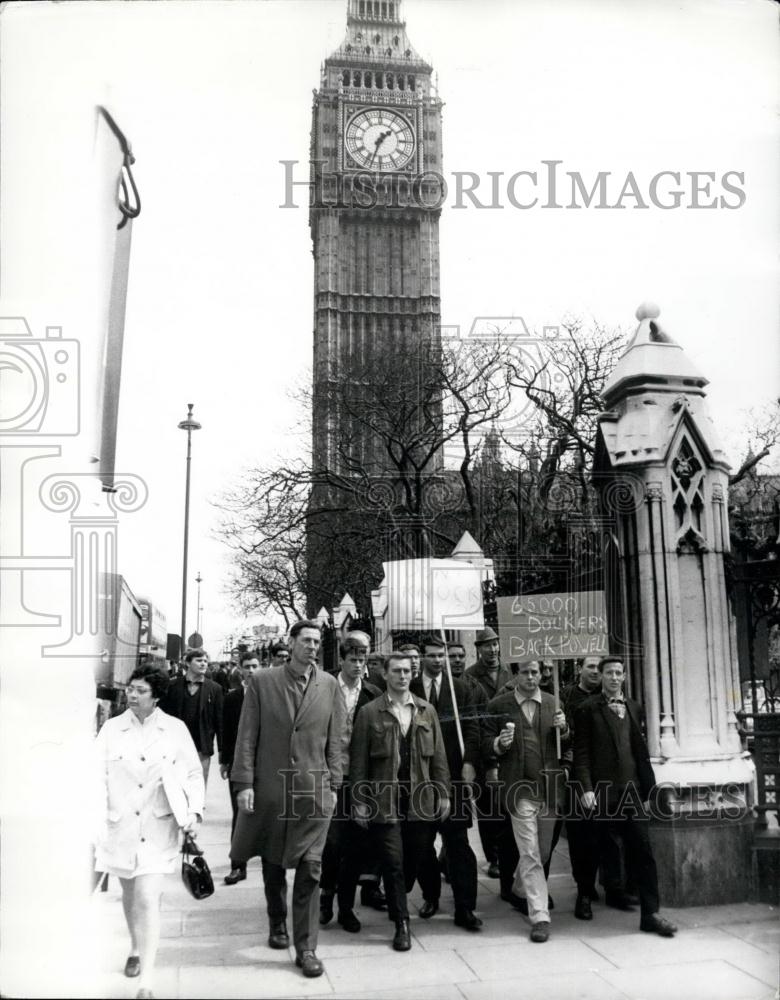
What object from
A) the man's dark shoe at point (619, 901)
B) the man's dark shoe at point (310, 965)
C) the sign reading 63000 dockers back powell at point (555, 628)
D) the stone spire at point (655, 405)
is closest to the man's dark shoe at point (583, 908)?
the man's dark shoe at point (619, 901)

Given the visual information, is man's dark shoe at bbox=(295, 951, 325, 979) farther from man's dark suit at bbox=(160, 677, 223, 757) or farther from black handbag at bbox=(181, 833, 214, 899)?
man's dark suit at bbox=(160, 677, 223, 757)

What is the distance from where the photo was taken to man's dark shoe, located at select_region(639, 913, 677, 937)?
5.54m

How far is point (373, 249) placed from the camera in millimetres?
35000

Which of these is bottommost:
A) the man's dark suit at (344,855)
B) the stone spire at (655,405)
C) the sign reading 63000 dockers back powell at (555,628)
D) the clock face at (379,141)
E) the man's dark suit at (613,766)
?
the man's dark suit at (344,855)

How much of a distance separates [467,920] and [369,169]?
7378 millimetres

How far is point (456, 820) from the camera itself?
20.4 ft

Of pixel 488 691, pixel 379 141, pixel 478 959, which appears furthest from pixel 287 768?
pixel 379 141

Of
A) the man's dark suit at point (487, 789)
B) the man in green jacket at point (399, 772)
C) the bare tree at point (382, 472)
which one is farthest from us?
the bare tree at point (382, 472)

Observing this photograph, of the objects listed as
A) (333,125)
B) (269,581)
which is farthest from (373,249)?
(333,125)

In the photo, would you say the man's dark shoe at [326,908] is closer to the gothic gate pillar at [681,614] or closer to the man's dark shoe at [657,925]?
the man's dark shoe at [657,925]

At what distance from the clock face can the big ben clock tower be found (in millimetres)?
16

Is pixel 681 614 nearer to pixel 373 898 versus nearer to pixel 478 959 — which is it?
pixel 478 959

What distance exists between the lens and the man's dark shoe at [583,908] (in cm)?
603

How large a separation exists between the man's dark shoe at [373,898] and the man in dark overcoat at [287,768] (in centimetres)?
115
